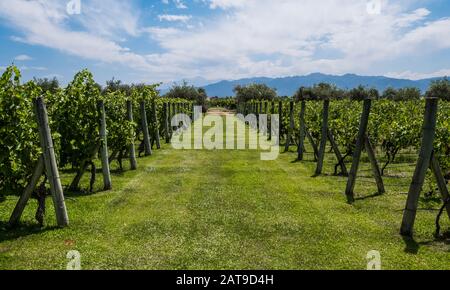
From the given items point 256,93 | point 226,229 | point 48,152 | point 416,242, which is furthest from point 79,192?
point 256,93

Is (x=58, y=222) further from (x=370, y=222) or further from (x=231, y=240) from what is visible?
(x=370, y=222)

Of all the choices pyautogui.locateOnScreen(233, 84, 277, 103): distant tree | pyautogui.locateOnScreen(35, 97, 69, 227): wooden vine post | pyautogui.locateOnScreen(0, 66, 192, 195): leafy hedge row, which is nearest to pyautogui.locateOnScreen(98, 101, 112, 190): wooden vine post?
pyautogui.locateOnScreen(0, 66, 192, 195): leafy hedge row

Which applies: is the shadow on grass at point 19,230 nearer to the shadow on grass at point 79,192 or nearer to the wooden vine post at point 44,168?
the wooden vine post at point 44,168

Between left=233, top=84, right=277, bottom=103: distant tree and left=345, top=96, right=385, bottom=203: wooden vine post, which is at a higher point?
left=233, top=84, right=277, bottom=103: distant tree

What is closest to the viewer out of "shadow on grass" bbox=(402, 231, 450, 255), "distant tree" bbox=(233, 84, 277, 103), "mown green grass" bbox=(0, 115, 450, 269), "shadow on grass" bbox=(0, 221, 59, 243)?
"mown green grass" bbox=(0, 115, 450, 269)

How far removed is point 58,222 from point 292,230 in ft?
16.0

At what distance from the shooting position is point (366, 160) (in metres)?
17.7

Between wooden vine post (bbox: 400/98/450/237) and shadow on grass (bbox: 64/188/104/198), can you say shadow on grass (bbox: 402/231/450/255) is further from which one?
shadow on grass (bbox: 64/188/104/198)

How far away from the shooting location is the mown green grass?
21.0 feet

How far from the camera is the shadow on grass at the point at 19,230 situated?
24.0 feet

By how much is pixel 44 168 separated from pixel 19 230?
52.4 inches

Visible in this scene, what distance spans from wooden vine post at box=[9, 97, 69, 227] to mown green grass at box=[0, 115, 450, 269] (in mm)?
339

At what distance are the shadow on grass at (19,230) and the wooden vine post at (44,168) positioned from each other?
0.14 metres
